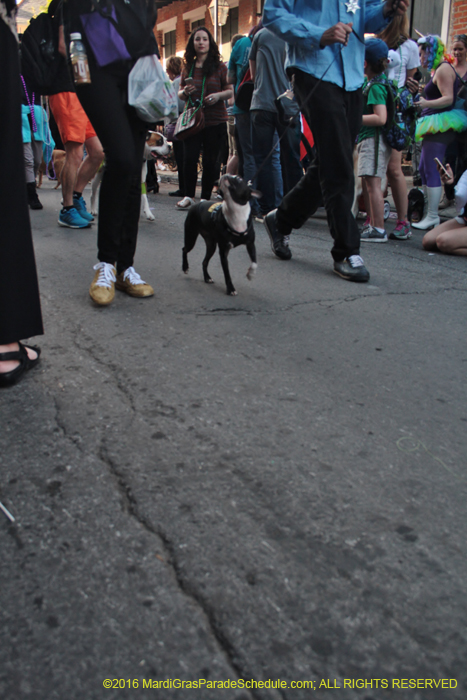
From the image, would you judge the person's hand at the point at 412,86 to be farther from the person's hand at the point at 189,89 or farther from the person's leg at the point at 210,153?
the person's hand at the point at 189,89

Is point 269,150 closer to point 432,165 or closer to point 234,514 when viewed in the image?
point 432,165

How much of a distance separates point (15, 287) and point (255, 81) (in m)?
4.91

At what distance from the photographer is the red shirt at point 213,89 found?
23.1ft

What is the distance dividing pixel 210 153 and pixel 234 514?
6493 mm

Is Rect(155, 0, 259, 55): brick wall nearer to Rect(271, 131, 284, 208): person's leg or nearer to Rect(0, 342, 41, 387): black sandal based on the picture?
Rect(271, 131, 284, 208): person's leg

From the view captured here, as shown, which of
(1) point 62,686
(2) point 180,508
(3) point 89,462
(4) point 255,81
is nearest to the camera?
(1) point 62,686

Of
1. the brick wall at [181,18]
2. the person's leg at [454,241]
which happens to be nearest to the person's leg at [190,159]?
the person's leg at [454,241]

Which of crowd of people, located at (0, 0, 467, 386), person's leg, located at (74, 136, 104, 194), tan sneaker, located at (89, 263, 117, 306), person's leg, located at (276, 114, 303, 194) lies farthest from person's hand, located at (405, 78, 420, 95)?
tan sneaker, located at (89, 263, 117, 306)

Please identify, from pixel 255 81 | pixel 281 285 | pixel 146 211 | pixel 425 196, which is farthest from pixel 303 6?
pixel 425 196

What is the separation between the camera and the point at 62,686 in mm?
946

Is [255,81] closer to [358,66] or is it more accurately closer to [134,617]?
[358,66]

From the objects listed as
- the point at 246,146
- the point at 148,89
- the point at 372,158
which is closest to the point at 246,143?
the point at 246,146

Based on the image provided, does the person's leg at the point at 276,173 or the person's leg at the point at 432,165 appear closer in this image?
the person's leg at the point at 432,165

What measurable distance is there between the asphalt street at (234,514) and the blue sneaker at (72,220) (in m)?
3.08
